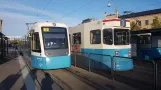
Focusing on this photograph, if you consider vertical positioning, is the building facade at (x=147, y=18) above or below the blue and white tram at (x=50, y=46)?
above

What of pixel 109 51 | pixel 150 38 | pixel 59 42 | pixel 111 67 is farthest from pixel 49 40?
pixel 150 38

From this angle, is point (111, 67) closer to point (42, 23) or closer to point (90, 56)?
point (90, 56)

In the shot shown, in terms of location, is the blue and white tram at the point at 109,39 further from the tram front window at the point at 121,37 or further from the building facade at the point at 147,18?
the building facade at the point at 147,18

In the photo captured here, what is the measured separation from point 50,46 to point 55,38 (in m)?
0.58

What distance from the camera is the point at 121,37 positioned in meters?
14.8

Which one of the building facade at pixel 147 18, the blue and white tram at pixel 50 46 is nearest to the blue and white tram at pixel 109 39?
the blue and white tram at pixel 50 46

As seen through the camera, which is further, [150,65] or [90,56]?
[90,56]

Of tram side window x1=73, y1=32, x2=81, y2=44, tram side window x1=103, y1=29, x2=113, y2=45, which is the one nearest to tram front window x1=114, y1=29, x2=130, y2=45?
tram side window x1=103, y1=29, x2=113, y2=45

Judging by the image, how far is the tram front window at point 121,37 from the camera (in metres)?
14.5

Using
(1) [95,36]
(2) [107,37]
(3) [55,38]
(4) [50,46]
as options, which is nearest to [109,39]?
(2) [107,37]

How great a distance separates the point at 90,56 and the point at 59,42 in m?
2.05

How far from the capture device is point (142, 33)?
22.9 meters

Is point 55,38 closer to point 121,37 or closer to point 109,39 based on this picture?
point 109,39

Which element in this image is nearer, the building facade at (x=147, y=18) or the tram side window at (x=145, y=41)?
the tram side window at (x=145, y=41)
